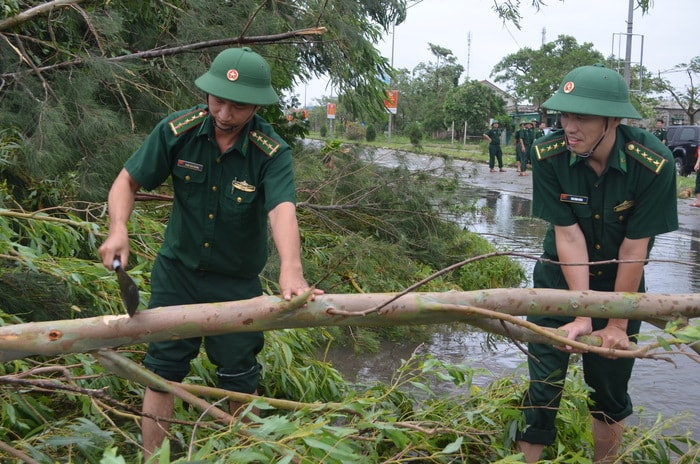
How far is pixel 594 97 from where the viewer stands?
9.41 feet

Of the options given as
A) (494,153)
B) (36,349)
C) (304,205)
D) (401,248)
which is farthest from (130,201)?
(494,153)

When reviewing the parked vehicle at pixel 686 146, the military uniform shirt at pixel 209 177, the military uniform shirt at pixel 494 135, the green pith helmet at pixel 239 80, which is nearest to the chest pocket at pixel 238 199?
the military uniform shirt at pixel 209 177

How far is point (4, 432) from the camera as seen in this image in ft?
9.21

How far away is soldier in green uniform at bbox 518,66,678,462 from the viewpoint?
9.58 ft

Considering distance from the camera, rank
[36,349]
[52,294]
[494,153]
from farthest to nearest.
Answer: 1. [494,153]
2. [52,294]
3. [36,349]

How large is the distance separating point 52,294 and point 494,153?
19.9m

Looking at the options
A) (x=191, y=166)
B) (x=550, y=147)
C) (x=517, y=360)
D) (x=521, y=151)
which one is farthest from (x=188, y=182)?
(x=521, y=151)

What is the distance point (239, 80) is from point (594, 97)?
4.48 feet

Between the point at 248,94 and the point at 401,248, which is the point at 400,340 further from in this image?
the point at 248,94

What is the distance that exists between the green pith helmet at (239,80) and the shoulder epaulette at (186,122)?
20 cm

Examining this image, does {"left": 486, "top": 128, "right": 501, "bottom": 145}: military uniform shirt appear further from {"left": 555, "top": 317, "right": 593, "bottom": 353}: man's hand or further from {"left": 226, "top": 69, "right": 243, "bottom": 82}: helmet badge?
{"left": 226, "top": 69, "right": 243, "bottom": 82}: helmet badge

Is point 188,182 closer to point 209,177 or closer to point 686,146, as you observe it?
point 209,177

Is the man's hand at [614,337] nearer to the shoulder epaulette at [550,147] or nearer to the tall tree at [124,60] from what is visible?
the shoulder epaulette at [550,147]

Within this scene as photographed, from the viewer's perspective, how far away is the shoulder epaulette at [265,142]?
303 centimetres
